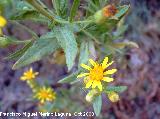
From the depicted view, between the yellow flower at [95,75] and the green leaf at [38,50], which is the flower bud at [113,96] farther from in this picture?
the green leaf at [38,50]

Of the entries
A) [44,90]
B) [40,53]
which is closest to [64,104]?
[44,90]

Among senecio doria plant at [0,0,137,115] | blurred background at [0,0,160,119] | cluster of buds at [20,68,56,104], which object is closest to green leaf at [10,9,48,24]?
senecio doria plant at [0,0,137,115]

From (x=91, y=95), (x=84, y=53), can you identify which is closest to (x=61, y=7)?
(x=84, y=53)

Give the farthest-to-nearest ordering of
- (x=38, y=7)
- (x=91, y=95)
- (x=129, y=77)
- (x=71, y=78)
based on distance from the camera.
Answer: (x=129, y=77) → (x=71, y=78) → (x=91, y=95) → (x=38, y=7)

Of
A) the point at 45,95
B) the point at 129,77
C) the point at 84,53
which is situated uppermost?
the point at 84,53

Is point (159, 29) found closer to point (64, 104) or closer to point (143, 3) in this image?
point (143, 3)

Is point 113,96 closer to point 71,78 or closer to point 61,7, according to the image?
point 71,78

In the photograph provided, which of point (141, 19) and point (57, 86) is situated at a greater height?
point (141, 19)
